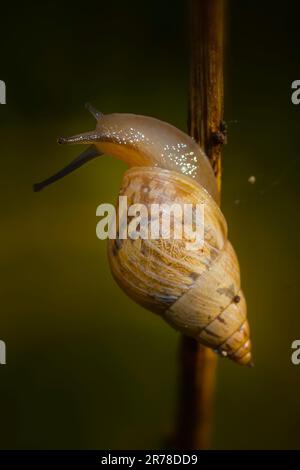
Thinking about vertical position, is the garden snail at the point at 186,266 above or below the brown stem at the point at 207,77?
below

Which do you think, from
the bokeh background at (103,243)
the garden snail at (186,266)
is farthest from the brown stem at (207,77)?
the bokeh background at (103,243)

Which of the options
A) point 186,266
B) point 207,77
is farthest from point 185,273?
point 207,77

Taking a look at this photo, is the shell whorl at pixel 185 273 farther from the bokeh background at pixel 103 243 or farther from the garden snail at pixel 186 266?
the bokeh background at pixel 103 243

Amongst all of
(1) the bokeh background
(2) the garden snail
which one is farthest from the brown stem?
(1) the bokeh background

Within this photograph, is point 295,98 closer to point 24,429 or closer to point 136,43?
point 136,43

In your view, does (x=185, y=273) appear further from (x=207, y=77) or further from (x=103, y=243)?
(x=103, y=243)

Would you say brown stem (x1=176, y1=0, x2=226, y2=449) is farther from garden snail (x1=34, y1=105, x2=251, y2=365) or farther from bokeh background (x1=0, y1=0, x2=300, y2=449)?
bokeh background (x1=0, y1=0, x2=300, y2=449)

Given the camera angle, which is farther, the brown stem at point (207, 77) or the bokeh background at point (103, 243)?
the bokeh background at point (103, 243)
